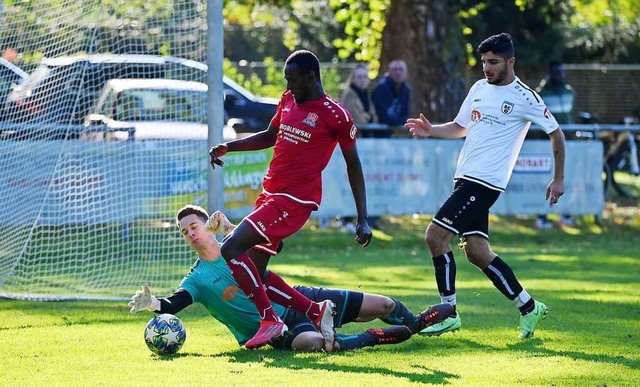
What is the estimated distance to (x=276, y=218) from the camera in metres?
7.84

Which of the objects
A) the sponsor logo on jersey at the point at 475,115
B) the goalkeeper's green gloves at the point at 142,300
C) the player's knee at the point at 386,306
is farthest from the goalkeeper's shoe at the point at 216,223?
the sponsor logo on jersey at the point at 475,115

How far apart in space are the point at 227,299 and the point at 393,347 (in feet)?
3.80

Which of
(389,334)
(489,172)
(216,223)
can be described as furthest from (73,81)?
(389,334)

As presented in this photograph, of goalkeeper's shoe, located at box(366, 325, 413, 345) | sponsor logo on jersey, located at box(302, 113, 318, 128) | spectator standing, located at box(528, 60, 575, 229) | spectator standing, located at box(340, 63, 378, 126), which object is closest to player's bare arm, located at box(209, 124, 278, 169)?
sponsor logo on jersey, located at box(302, 113, 318, 128)

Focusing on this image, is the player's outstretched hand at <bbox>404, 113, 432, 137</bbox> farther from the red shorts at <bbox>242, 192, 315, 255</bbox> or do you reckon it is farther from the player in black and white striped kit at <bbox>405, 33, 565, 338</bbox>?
the red shorts at <bbox>242, 192, 315, 255</bbox>

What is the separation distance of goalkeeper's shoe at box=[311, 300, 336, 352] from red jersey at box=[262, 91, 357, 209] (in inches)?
29.0

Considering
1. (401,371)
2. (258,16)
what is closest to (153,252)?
(401,371)

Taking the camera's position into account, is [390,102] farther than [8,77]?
Yes

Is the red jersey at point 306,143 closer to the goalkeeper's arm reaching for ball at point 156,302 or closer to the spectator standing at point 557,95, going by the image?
the goalkeeper's arm reaching for ball at point 156,302

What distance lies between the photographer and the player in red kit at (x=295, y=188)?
302 inches

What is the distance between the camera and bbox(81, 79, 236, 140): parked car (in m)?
12.2

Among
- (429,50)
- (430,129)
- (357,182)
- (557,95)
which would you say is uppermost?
(429,50)

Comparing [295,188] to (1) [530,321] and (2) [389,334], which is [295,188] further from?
(1) [530,321]

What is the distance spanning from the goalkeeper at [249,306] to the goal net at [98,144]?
10.4 ft
